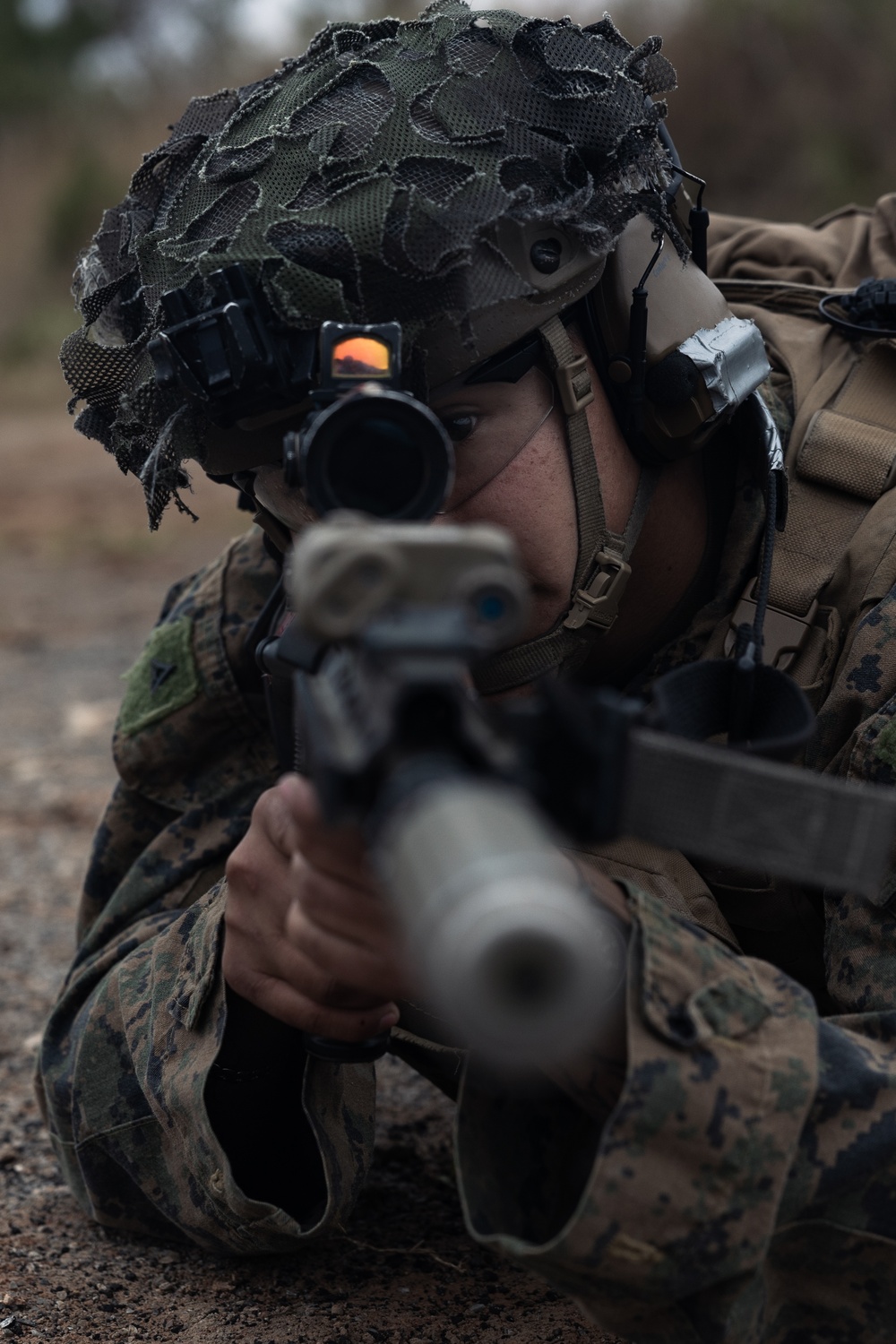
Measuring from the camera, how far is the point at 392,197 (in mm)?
2203

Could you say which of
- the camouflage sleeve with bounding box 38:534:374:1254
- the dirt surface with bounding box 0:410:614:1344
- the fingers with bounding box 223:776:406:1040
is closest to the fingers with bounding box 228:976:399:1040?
the fingers with bounding box 223:776:406:1040

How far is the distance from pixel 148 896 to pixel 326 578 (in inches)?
69.6

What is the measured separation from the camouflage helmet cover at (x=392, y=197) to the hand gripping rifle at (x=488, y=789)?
2.75ft

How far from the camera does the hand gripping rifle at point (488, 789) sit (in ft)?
3.50

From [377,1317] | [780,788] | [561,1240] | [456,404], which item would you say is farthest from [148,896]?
[780,788]

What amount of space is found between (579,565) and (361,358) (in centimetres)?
72

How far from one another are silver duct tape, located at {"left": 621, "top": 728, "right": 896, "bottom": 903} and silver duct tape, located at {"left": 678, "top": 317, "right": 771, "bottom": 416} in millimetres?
1154

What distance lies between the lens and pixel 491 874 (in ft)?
3.49

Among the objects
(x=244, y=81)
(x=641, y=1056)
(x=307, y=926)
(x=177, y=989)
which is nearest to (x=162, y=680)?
(x=177, y=989)

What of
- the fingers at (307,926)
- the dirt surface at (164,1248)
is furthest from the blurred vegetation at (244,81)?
the fingers at (307,926)

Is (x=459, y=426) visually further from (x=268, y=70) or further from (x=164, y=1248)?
(x=268, y=70)

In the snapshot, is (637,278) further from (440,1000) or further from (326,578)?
(440,1000)

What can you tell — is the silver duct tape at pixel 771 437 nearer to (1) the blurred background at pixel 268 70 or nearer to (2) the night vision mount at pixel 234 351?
(2) the night vision mount at pixel 234 351

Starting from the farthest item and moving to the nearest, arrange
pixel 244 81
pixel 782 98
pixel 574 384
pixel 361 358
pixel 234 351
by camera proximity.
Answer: pixel 244 81 → pixel 782 98 → pixel 574 384 → pixel 234 351 → pixel 361 358
